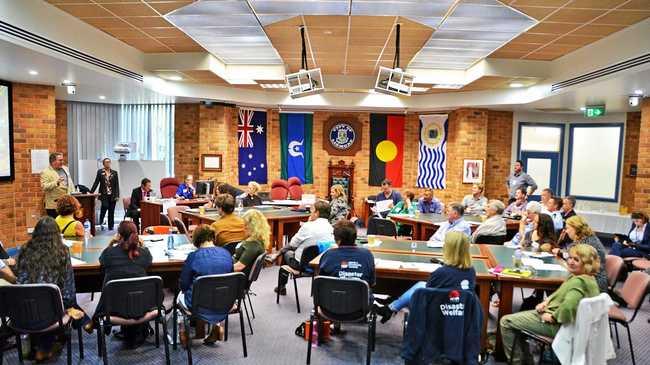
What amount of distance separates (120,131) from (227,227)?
873 cm

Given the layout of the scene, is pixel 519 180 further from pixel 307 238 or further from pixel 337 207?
pixel 307 238

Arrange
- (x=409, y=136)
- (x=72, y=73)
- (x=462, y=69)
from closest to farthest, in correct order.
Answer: (x=72, y=73)
(x=462, y=69)
(x=409, y=136)

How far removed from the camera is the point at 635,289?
418 cm

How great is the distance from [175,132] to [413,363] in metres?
9.75

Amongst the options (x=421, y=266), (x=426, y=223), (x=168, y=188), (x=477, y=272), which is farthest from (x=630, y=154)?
(x=168, y=188)

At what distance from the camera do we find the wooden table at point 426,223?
7295 millimetres

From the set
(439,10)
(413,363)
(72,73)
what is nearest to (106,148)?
(72,73)

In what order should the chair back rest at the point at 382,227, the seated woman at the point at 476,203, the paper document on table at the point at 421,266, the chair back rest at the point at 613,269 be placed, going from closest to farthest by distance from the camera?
1. the paper document on table at the point at 421,266
2. the chair back rest at the point at 613,269
3. the chair back rest at the point at 382,227
4. the seated woman at the point at 476,203

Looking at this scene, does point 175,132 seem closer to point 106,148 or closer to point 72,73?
point 106,148

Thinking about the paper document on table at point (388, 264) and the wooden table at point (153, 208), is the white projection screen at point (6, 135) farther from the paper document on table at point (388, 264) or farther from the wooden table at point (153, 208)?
the paper document on table at point (388, 264)

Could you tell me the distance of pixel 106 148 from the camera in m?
12.6

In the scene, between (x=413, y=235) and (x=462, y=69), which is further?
(x=462, y=69)

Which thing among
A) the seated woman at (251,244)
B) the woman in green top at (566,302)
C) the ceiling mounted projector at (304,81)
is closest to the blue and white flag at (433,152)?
the ceiling mounted projector at (304,81)

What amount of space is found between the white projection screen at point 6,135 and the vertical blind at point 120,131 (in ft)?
14.2
